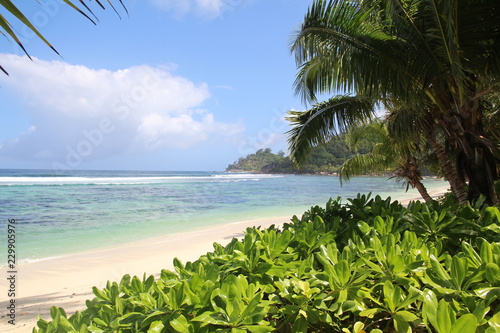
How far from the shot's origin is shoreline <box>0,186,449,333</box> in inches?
176

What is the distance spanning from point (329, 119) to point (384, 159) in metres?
6.18

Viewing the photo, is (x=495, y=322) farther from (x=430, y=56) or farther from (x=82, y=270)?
(x=82, y=270)

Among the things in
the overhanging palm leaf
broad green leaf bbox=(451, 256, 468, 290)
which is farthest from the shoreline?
broad green leaf bbox=(451, 256, 468, 290)

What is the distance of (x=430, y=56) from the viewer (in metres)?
4.18

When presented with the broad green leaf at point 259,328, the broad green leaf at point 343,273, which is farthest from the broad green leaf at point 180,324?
the broad green leaf at point 343,273

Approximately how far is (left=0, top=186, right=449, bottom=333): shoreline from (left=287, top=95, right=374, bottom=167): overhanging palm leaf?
1.96 metres

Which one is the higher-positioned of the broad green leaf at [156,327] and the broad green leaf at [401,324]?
the broad green leaf at [156,327]

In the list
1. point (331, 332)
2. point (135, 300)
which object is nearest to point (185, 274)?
point (135, 300)

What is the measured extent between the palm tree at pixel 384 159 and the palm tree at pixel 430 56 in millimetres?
3986

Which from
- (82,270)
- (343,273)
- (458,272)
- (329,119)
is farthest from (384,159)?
(343,273)

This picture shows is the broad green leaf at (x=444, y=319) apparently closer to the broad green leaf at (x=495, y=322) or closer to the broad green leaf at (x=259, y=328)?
the broad green leaf at (x=495, y=322)

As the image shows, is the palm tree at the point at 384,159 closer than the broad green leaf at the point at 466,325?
No

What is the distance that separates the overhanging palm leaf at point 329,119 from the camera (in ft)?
20.3

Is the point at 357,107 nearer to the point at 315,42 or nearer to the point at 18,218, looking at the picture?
the point at 315,42
